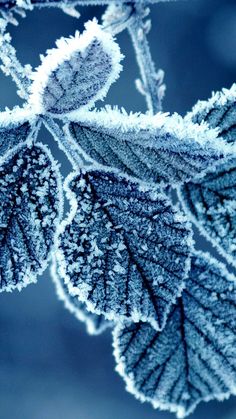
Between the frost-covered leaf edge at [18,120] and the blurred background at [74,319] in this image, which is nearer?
the frost-covered leaf edge at [18,120]

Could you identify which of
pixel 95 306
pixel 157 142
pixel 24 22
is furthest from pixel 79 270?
pixel 24 22

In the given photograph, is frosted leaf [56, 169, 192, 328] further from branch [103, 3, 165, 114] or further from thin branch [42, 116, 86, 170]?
branch [103, 3, 165, 114]

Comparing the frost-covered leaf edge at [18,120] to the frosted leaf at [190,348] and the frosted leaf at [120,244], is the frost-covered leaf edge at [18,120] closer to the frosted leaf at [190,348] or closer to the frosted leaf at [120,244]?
the frosted leaf at [120,244]

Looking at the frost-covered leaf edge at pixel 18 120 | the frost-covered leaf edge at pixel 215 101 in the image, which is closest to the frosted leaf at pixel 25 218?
the frost-covered leaf edge at pixel 18 120

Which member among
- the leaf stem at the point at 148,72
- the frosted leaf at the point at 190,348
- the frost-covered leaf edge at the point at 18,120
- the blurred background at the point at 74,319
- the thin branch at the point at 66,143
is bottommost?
the frosted leaf at the point at 190,348

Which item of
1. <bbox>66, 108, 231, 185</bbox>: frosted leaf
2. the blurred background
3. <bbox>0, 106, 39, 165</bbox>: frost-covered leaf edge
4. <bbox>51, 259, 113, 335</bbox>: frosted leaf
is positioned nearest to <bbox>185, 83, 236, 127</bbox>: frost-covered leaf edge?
<bbox>66, 108, 231, 185</bbox>: frosted leaf

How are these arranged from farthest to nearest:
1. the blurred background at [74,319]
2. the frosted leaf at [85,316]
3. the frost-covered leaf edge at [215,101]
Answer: the blurred background at [74,319] < the frosted leaf at [85,316] < the frost-covered leaf edge at [215,101]
